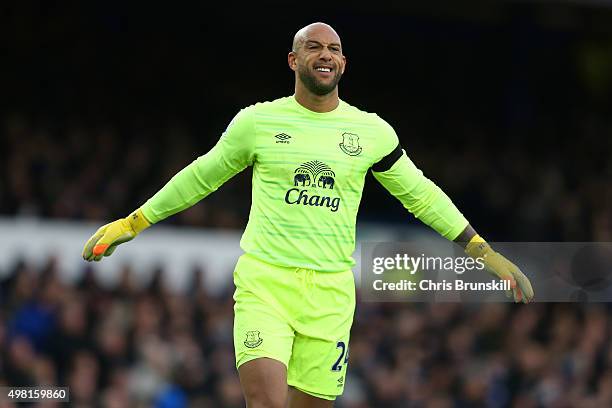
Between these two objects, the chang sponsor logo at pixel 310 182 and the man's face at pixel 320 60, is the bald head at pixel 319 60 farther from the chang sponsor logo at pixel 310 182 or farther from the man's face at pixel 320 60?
the chang sponsor logo at pixel 310 182

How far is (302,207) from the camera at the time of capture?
640cm

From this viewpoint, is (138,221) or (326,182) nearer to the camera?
(326,182)

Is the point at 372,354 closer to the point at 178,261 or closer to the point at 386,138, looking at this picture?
the point at 178,261

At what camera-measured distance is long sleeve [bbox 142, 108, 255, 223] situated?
6422 millimetres

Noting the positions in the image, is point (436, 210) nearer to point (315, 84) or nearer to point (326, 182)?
point (326, 182)

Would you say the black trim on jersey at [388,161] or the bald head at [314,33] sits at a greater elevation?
the bald head at [314,33]

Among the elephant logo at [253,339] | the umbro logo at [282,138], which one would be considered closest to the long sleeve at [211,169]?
the umbro logo at [282,138]

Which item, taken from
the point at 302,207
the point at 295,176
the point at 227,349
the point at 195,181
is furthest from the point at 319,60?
the point at 227,349

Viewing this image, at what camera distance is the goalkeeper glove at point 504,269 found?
6.80m

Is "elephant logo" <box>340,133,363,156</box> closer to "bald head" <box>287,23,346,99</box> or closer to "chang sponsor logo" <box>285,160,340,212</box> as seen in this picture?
"chang sponsor logo" <box>285,160,340,212</box>

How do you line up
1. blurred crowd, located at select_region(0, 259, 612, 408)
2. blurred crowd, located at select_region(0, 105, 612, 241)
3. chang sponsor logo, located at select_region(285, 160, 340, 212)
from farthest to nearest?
1. blurred crowd, located at select_region(0, 105, 612, 241)
2. blurred crowd, located at select_region(0, 259, 612, 408)
3. chang sponsor logo, located at select_region(285, 160, 340, 212)

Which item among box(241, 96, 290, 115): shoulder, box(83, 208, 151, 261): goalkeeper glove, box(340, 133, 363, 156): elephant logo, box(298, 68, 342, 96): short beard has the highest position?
box(298, 68, 342, 96): short beard

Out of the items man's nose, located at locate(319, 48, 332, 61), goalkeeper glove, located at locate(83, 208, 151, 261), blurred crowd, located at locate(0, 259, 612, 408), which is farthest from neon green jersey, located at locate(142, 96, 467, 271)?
blurred crowd, located at locate(0, 259, 612, 408)

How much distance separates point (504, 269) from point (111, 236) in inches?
85.9
